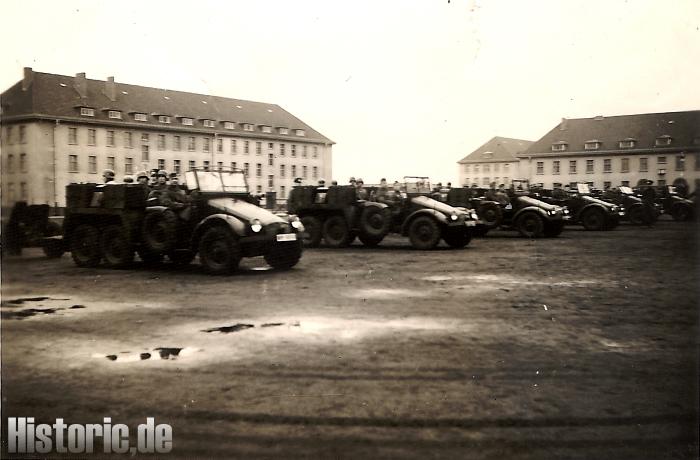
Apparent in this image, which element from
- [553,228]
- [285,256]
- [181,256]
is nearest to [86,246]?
[181,256]

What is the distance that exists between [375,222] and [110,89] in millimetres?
8351

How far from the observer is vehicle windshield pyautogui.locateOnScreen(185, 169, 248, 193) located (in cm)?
1053

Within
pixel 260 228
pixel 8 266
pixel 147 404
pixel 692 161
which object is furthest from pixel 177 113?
pixel 692 161

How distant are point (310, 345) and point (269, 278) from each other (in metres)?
4.25

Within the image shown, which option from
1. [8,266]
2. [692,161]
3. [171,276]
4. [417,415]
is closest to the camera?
[417,415]

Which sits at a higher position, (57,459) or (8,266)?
(8,266)

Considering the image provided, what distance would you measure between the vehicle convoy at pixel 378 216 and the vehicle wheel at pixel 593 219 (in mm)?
8357

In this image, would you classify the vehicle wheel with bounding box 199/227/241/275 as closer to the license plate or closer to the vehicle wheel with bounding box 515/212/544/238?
the license plate

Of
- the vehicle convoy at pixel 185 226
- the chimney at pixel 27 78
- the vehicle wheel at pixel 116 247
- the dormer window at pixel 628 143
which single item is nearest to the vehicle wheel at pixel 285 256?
the vehicle convoy at pixel 185 226

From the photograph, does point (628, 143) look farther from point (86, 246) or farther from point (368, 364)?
point (368, 364)

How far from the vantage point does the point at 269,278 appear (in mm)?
9109

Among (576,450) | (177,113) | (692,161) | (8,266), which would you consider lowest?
(576,450)

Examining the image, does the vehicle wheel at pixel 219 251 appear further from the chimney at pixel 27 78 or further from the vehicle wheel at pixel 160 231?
the chimney at pixel 27 78

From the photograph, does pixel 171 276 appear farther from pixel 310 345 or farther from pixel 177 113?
pixel 310 345
